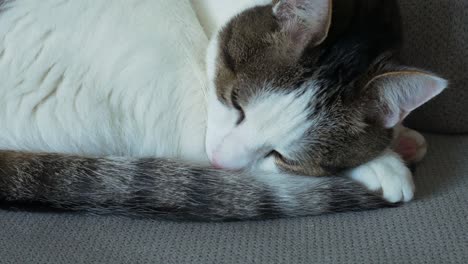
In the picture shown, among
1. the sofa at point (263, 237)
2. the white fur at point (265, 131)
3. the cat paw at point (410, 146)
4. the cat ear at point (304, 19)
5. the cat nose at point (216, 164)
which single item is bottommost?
the cat paw at point (410, 146)

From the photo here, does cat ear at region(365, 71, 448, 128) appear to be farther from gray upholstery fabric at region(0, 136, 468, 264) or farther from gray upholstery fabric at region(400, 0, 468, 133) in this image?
gray upholstery fabric at region(400, 0, 468, 133)

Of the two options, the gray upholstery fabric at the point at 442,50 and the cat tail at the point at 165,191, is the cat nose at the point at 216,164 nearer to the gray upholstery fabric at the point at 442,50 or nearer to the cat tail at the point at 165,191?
the cat tail at the point at 165,191

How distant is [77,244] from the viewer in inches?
38.2

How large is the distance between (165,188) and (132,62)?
0.27 m

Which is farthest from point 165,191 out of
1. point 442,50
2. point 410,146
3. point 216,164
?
→ point 442,50

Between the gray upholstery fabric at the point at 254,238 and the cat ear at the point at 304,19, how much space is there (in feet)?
1.11

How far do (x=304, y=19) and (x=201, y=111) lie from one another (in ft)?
0.96

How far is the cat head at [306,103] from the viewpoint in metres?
1.04

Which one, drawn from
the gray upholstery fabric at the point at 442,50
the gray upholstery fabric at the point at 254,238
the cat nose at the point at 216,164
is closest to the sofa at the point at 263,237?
the gray upholstery fabric at the point at 254,238

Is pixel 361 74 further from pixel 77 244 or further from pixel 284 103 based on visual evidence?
pixel 77 244

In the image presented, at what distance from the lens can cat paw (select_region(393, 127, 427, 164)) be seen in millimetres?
1227

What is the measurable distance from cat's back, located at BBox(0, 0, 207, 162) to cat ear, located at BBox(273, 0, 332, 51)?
240 mm

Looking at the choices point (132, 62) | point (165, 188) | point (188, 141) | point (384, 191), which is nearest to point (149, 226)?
point (165, 188)

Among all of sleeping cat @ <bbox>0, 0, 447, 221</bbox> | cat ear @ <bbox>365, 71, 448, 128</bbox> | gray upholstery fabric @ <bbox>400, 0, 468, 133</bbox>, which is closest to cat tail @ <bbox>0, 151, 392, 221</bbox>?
sleeping cat @ <bbox>0, 0, 447, 221</bbox>
